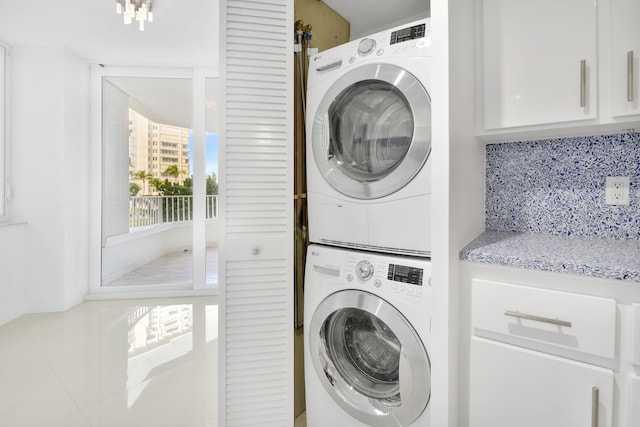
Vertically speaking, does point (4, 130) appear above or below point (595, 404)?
above

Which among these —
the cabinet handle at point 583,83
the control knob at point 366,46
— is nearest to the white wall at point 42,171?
the control knob at point 366,46

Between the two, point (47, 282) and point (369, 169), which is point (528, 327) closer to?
point (369, 169)

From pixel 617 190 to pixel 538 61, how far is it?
640 mm

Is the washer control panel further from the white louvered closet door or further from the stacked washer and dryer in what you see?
the white louvered closet door

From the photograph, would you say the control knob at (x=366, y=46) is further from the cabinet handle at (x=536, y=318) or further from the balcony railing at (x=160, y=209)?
the balcony railing at (x=160, y=209)

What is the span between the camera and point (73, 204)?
3.48 metres

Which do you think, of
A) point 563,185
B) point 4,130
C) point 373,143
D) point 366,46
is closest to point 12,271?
point 4,130

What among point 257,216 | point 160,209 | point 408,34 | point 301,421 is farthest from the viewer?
point 160,209

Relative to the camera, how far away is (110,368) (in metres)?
2.22

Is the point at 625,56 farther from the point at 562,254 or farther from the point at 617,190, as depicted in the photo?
the point at 562,254

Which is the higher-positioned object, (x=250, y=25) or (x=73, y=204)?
(x=250, y=25)

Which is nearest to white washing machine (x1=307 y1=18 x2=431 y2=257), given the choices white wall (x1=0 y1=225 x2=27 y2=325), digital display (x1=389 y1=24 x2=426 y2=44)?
digital display (x1=389 y1=24 x2=426 y2=44)

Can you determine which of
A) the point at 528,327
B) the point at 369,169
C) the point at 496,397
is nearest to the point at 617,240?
the point at 528,327

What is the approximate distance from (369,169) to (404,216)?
289 millimetres
